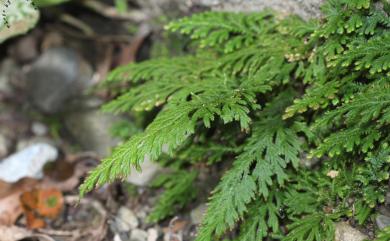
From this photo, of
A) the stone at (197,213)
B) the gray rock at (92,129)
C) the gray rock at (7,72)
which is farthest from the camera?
the gray rock at (7,72)

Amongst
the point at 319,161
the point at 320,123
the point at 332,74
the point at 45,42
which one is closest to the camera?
the point at 320,123

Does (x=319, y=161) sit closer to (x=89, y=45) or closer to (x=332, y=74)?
(x=332, y=74)

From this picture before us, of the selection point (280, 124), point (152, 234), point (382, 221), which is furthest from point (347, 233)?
point (152, 234)

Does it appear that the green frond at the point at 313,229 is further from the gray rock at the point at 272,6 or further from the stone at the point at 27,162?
the stone at the point at 27,162

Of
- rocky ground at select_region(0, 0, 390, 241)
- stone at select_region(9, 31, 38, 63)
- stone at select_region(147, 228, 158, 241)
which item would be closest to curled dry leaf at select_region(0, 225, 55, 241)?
rocky ground at select_region(0, 0, 390, 241)

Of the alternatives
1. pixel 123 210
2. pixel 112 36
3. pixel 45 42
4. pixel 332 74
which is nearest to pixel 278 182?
pixel 332 74

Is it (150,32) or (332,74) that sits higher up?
(150,32)

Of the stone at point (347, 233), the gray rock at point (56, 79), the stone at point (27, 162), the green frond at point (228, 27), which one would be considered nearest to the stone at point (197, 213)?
the stone at point (347, 233)

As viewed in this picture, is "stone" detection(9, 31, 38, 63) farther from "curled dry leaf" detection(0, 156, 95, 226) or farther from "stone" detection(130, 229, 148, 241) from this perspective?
"stone" detection(130, 229, 148, 241)

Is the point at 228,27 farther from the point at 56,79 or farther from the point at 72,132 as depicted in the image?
the point at 56,79
